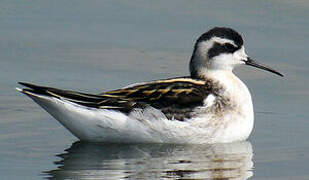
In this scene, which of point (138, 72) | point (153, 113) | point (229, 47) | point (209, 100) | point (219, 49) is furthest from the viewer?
point (138, 72)

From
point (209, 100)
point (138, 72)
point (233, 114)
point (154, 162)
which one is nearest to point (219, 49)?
point (209, 100)

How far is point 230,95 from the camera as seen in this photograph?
1584 cm

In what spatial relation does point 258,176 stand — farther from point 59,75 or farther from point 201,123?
point 59,75

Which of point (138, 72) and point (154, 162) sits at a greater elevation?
point (138, 72)

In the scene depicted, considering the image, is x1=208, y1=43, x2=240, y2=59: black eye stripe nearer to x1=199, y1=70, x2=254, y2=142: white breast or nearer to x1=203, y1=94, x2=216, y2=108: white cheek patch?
x1=199, y1=70, x2=254, y2=142: white breast

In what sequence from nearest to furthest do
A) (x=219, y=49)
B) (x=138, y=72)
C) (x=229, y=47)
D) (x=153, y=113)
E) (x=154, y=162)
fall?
(x=154, y=162) < (x=153, y=113) < (x=219, y=49) < (x=229, y=47) < (x=138, y=72)

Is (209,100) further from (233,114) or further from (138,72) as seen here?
(138,72)

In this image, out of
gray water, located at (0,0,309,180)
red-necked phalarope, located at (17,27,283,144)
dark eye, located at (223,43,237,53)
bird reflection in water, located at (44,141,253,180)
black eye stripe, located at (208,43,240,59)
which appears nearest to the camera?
bird reflection in water, located at (44,141,253,180)

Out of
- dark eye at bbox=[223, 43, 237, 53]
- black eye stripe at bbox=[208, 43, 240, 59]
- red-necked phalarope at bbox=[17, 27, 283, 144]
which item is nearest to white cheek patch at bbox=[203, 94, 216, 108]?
red-necked phalarope at bbox=[17, 27, 283, 144]

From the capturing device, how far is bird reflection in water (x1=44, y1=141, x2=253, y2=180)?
13.5 meters

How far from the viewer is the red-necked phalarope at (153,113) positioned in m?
15.1

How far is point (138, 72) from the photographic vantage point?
61.0 feet

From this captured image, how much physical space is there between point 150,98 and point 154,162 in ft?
4.49

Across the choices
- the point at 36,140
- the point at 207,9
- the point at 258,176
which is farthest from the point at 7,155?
the point at 207,9
